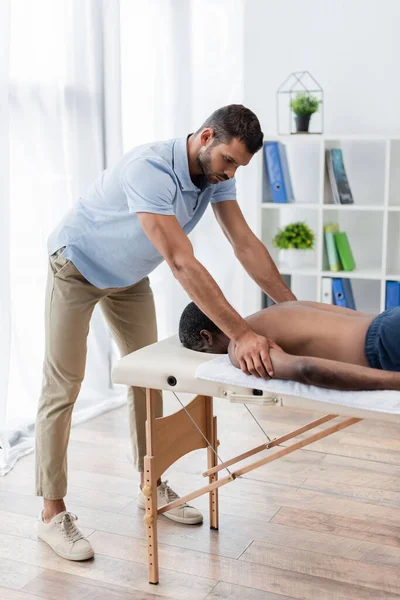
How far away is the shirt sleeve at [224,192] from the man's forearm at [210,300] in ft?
1.38

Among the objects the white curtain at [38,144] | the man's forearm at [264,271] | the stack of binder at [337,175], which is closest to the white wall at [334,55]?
the stack of binder at [337,175]

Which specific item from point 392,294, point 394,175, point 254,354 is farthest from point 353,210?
point 254,354

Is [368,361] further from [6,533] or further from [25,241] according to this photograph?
[25,241]

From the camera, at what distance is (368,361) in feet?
5.77

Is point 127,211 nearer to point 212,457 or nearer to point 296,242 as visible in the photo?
point 212,457

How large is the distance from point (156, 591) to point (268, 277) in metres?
0.93

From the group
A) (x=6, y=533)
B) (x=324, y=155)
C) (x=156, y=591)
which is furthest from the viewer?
(x=324, y=155)

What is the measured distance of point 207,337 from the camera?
198 cm

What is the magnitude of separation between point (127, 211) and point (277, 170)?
1747mm

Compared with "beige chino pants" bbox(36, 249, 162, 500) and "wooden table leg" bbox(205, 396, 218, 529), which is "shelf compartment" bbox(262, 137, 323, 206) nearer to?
"wooden table leg" bbox(205, 396, 218, 529)

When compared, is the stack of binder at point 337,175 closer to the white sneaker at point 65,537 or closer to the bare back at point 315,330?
the bare back at point 315,330

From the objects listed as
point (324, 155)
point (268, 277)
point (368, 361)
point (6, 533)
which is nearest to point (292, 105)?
point (324, 155)

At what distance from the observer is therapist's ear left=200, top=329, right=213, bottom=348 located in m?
1.98

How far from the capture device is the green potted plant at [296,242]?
3684mm
